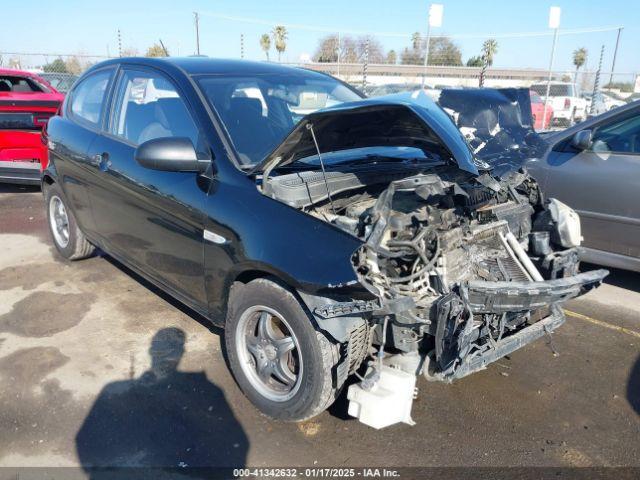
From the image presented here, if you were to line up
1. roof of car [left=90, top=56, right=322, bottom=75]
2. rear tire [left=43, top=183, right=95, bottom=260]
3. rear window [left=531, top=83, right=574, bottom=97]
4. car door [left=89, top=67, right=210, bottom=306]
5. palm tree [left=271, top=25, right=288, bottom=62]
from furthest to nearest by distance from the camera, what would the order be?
1. palm tree [left=271, top=25, right=288, bottom=62]
2. rear window [left=531, top=83, right=574, bottom=97]
3. rear tire [left=43, top=183, right=95, bottom=260]
4. roof of car [left=90, top=56, right=322, bottom=75]
5. car door [left=89, top=67, right=210, bottom=306]

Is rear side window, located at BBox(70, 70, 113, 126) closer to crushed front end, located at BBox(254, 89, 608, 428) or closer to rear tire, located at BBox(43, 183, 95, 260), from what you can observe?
rear tire, located at BBox(43, 183, 95, 260)

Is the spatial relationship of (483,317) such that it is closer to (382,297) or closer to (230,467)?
(382,297)

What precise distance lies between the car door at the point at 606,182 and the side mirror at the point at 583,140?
0.11 meters

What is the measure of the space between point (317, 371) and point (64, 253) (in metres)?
3.68

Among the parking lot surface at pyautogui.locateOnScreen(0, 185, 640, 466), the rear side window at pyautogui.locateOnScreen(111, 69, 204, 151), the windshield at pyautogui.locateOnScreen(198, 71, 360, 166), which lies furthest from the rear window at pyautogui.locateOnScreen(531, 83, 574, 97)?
the rear side window at pyautogui.locateOnScreen(111, 69, 204, 151)

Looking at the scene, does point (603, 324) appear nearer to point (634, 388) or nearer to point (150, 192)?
point (634, 388)

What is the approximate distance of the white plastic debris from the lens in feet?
8.11

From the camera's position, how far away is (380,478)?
2.52 m

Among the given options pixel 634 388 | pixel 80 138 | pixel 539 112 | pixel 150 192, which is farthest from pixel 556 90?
pixel 150 192

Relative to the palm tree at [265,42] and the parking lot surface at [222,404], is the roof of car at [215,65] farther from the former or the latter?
the palm tree at [265,42]

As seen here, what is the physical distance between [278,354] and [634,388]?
228 cm

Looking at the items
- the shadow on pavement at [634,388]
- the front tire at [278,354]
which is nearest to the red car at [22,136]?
the front tire at [278,354]

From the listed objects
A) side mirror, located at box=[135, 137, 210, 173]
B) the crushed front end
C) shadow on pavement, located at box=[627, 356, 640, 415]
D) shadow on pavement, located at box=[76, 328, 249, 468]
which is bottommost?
shadow on pavement, located at box=[76, 328, 249, 468]

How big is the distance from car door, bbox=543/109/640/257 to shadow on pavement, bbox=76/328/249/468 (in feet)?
11.8
